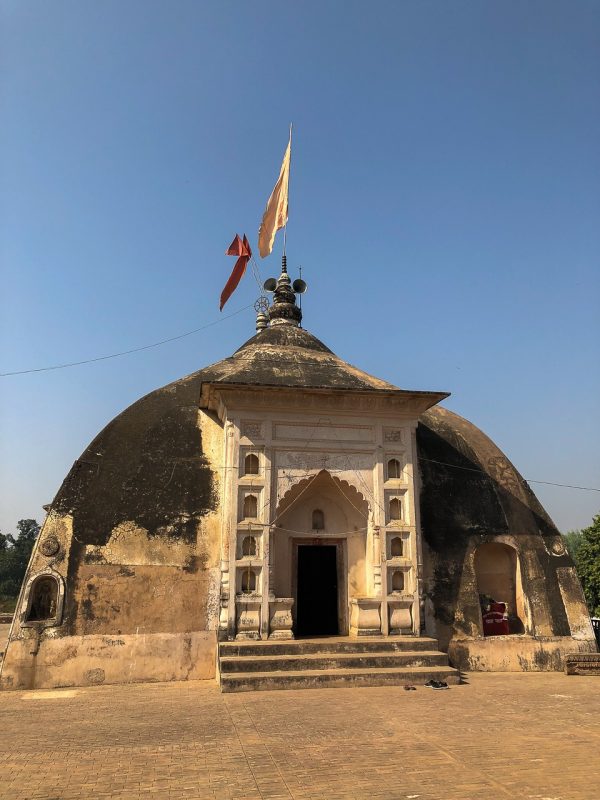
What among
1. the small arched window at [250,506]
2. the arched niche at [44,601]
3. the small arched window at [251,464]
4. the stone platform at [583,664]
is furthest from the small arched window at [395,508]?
the arched niche at [44,601]

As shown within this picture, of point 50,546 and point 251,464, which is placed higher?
point 251,464

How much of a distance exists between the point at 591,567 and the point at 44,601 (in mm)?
21150

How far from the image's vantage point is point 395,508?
47.2ft

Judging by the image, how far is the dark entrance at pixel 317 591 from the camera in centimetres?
1434

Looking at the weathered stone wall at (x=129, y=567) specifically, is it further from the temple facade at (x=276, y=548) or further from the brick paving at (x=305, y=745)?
the brick paving at (x=305, y=745)

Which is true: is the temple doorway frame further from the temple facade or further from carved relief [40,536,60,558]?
carved relief [40,536,60,558]

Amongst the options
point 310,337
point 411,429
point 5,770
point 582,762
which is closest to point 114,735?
point 5,770

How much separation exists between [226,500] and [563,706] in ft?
24.8

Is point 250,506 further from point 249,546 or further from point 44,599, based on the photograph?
point 44,599

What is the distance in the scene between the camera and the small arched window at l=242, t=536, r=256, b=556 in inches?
526

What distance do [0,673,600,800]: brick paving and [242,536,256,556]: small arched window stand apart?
3.05 meters

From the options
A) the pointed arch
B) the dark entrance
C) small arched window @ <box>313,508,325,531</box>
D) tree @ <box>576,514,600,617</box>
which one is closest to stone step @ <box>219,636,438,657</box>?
the dark entrance

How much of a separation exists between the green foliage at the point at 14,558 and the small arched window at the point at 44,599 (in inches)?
1469

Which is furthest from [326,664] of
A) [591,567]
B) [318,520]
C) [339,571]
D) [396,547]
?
[591,567]
